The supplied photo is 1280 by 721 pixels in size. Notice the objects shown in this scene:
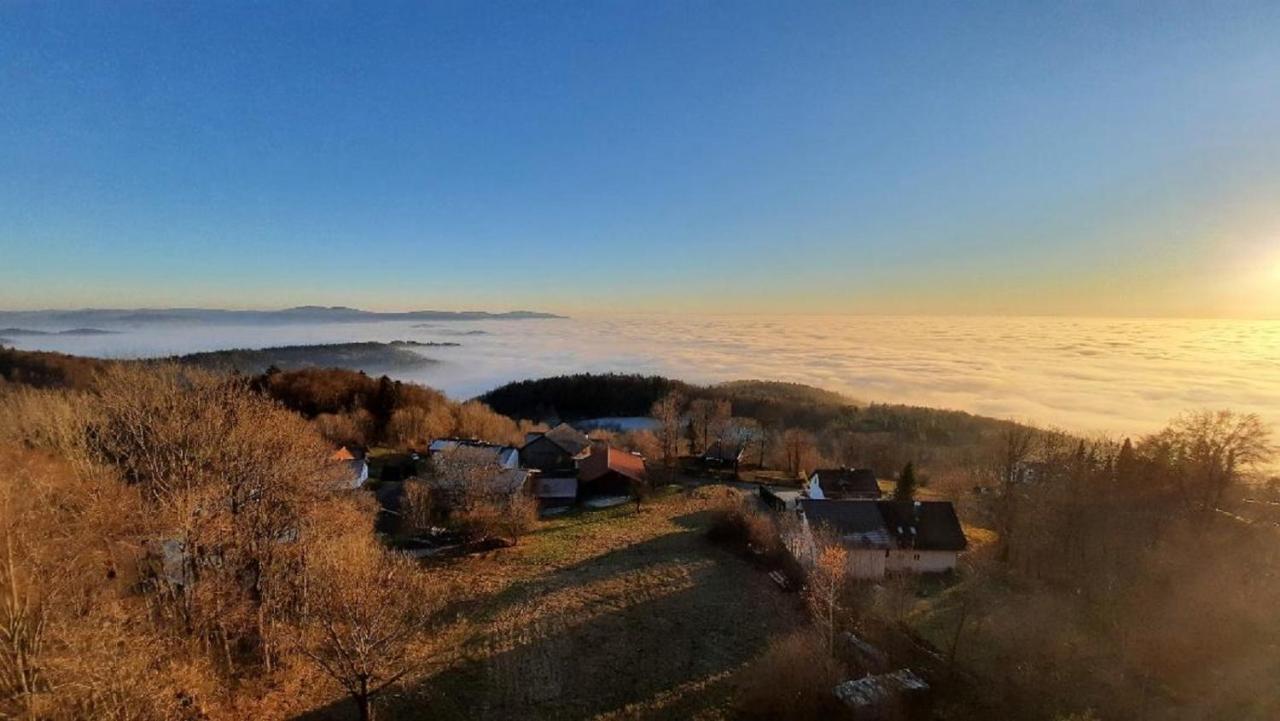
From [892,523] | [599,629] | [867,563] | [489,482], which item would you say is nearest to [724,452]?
[892,523]

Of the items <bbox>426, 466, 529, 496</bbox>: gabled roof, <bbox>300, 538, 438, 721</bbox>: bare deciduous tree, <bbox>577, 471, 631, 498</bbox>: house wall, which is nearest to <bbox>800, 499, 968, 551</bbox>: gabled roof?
<bbox>577, 471, 631, 498</bbox>: house wall

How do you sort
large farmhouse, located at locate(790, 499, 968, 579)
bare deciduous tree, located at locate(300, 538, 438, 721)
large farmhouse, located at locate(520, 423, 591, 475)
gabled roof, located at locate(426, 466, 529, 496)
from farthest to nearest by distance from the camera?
large farmhouse, located at locate(520, 423, 591, 475) < gabled roof, located at locate(426, 466, 529, 496) < large farmhouse, located at locate(790, 499, 968, 579) < bare deciduous tree, located at locate(300, 538, 438, 721)

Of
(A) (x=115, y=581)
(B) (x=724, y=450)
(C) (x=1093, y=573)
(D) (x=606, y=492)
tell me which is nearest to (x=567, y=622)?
(A) (x=115, y=581)

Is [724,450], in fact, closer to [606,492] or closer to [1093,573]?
[606,492]

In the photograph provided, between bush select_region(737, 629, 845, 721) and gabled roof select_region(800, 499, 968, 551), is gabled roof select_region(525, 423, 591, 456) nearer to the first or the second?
gabled roof select_region(800, 499, 968, 551)

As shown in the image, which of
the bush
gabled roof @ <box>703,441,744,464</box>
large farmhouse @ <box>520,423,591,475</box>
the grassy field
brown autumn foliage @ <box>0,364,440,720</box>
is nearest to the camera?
brown autumn foliage @ <box>0,364,440,720</box>

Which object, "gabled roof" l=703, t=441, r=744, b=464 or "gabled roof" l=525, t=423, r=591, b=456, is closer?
"gabled roof" l=525, t=423, r=591, b=456

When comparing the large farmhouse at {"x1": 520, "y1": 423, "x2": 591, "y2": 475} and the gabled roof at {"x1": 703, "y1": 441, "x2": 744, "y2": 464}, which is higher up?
the large farmhouse at {"x1": 520, "y1": 423, "x2": 591, "y2": 475}
